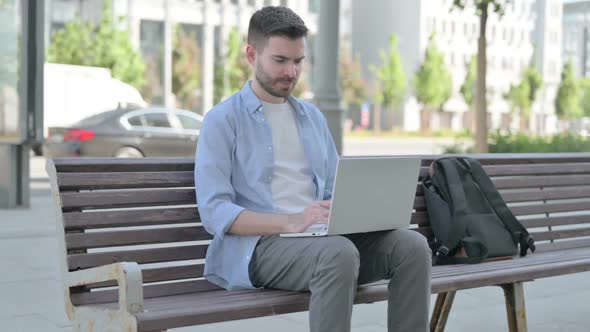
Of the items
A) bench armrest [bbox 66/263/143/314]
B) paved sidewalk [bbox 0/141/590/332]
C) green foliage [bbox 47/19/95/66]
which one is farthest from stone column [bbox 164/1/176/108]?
bench armrest [bbox 66/263/143/314]

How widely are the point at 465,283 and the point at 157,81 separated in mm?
53598

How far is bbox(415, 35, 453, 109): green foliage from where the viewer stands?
65812 millimetres

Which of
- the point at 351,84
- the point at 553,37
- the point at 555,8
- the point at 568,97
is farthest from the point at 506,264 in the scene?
the point at 553,37

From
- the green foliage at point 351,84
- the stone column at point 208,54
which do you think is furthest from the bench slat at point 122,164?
the green foliage at point 351,84

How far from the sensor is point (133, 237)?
3.75m

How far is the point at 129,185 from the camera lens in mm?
3826

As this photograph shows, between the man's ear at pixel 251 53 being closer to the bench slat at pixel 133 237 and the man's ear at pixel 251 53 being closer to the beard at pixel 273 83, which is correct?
the beard at pixel 273 83

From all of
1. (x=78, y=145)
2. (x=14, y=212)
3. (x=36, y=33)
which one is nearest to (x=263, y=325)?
(x=14, y=212)

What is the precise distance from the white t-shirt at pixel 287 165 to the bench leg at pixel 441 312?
1.30 metres

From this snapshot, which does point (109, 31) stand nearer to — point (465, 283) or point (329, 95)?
point (329, 95)

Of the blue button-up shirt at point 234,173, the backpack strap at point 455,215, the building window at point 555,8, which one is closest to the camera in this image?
the blue button-up shirt at point 234,173

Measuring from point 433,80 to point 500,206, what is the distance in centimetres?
6226

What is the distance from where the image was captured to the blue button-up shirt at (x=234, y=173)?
3.52 metres

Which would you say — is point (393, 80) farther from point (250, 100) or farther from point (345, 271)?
point (345, 271)
